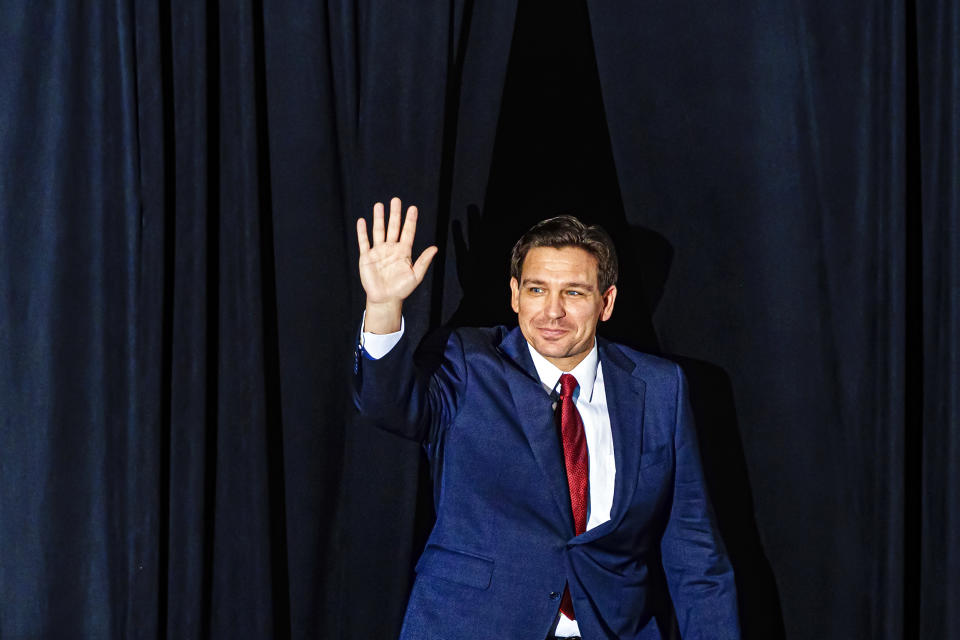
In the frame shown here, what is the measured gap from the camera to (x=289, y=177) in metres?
2.46

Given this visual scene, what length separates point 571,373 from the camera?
2.24 m

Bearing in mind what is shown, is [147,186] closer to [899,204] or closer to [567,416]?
[567,416]

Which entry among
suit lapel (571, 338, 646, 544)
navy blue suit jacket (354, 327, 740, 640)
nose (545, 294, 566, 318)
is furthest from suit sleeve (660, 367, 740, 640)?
nose (545, 294, 566, 318)

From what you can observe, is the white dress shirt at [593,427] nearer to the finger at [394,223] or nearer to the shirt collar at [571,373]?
the shirt collar at [571,373]

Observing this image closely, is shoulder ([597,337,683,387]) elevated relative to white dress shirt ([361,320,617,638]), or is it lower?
elevated

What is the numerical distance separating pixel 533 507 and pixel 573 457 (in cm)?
14

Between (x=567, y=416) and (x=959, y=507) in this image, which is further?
(x=959, y=507)

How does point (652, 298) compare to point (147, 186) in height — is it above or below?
below

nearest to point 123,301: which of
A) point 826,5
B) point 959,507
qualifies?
point 826,5

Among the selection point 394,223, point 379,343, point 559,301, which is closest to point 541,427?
point 559,301

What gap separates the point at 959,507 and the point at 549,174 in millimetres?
1401

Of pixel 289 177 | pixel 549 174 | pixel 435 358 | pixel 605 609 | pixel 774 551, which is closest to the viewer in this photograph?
pixel 605 609

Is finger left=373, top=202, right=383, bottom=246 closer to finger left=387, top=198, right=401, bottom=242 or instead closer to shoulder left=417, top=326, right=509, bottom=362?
finger left=387, top=198, right=401, bottom=242

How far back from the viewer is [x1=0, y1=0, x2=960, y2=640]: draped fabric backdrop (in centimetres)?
240
